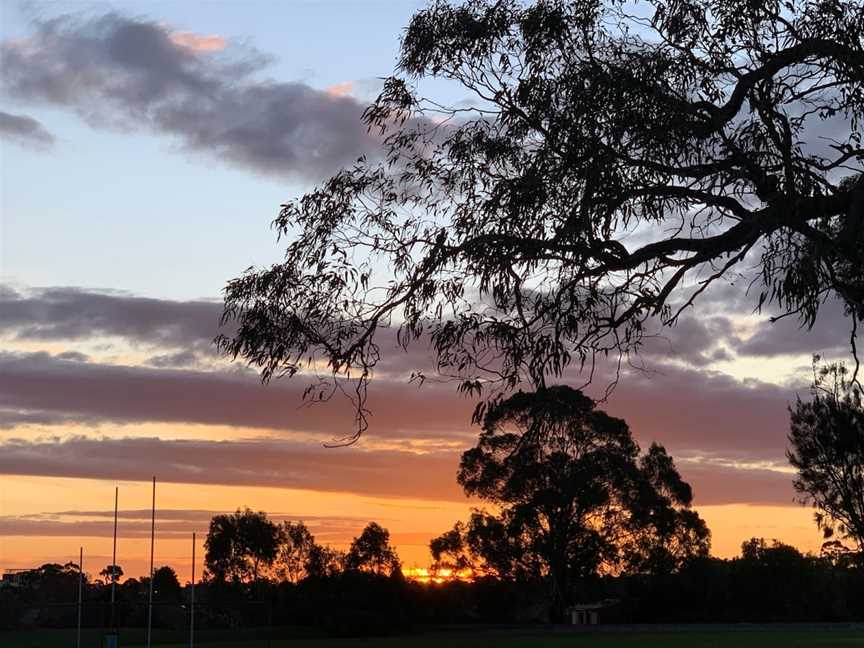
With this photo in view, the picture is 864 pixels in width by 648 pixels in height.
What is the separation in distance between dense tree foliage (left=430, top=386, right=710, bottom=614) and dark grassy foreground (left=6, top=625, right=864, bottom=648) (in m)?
2.56

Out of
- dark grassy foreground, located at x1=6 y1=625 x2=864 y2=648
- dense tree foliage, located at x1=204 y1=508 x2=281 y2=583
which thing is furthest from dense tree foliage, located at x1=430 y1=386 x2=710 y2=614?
dense tree foliage, located at x1=204 y1=508 x2=281 y2=583

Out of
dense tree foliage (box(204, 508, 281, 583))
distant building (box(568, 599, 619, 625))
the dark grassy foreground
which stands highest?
dense tree foliage (box(204, 508, 281, 583))

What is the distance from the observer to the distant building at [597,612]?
58.2 m

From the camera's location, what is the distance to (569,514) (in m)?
49.6

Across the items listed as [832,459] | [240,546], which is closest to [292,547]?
[240,546]

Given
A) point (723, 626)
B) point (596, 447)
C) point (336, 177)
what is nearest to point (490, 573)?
point (596, 447)

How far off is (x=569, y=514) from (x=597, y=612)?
12.4m

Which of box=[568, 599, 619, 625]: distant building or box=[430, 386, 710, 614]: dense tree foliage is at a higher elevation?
box=[430, 386, 710, 614]: dense tree foliage

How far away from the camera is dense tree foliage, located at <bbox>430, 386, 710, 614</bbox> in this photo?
49.3 meters

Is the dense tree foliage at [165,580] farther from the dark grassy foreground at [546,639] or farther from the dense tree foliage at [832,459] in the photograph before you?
the dense tree foliage at [832,459]

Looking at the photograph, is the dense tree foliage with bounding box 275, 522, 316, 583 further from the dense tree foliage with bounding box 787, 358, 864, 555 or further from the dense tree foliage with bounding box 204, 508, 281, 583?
the dense tree foliage with bounding box 787, 358, 864, 555

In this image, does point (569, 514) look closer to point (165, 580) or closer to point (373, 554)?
point (373, 554)

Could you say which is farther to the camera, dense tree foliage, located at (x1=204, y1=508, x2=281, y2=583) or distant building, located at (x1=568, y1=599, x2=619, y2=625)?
dense tree foliage, located at (x1=204, y1=508, x2=281, y2=583)

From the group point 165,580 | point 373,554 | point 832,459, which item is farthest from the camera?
point 165,580
